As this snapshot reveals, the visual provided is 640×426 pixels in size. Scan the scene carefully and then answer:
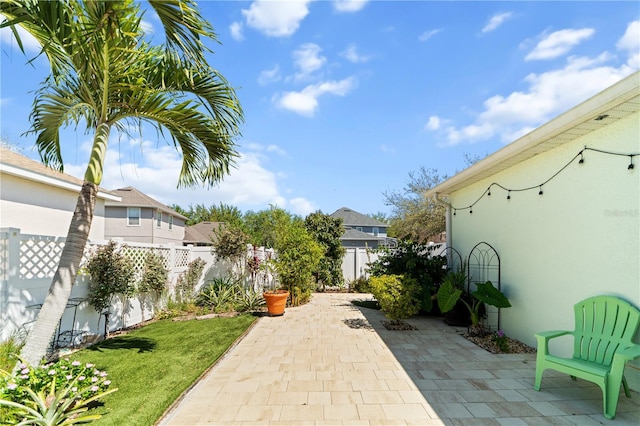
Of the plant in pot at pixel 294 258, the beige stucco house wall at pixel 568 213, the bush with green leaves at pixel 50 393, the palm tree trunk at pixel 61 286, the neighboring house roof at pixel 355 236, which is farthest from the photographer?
the neighboring house roof at pixel 355 236

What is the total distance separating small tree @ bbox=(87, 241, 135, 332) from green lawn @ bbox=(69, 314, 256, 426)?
0.76 m

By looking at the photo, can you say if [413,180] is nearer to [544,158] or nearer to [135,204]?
[544,158]

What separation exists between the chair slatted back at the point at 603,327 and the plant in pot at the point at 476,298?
1.66 meters

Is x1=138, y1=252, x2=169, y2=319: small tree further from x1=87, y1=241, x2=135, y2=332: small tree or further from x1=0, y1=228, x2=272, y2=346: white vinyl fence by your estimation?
x1=87, y1=241, x2=135, y2=332: small tree

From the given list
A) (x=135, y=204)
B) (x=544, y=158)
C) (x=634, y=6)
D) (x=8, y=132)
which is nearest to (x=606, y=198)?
(x=544, y=158)

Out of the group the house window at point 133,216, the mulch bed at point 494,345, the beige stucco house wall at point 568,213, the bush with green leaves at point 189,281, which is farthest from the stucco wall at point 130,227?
the mulch bed at point 494,345

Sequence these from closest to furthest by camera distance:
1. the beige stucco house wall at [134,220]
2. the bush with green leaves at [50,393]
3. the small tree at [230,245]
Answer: the bush with green leaves at [50,393] → the small tree at [230,245] → the beige stucco house wall at [134,220]

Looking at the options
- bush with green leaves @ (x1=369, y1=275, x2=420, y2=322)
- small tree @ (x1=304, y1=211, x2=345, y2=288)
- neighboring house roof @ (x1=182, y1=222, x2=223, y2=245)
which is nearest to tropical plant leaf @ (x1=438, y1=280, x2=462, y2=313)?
bush with green leaves @ (x1=369, y1=275, x2=420, y2=322)

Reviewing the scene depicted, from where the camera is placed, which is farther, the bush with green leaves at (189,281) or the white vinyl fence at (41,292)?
the bush with green leaves at (189,281)

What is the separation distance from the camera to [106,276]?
5.72 meters

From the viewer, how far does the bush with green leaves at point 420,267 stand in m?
7.60

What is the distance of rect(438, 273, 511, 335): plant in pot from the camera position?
5.66 m

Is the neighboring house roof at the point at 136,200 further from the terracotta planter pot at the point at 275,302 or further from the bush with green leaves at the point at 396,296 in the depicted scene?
the bush with green leaves at the point at 396,296

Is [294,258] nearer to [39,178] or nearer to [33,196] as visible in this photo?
[39,178]
